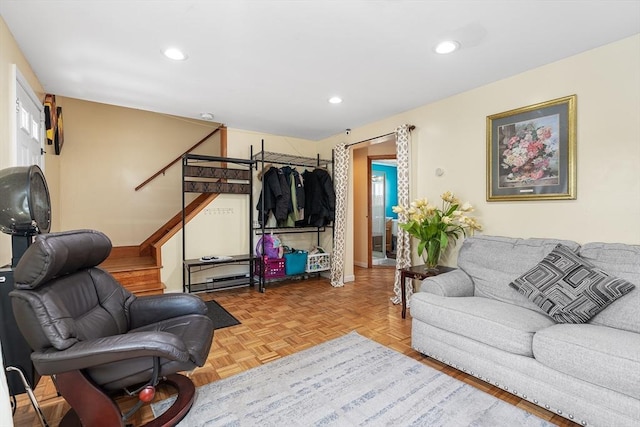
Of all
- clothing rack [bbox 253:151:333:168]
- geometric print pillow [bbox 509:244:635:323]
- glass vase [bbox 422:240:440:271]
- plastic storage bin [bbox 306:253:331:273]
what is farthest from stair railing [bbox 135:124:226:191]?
geometric print pillow [bbox 509:244:635:323]

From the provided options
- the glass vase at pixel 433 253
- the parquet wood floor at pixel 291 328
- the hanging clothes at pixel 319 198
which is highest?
the hanging clothes at pixel 319 198

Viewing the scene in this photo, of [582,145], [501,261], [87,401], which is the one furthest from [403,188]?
[87,401]

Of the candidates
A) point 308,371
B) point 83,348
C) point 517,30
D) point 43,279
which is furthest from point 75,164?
point 517,30

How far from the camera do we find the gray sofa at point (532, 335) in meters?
1.39

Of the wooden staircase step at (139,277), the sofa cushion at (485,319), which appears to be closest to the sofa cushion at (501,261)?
the sofa cushion at (485,319)

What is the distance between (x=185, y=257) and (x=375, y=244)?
4080 mm

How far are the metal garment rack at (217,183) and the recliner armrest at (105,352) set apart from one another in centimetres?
235

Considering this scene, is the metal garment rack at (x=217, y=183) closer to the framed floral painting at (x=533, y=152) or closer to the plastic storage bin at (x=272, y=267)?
the plastic storage bin at (x=272, y=267)

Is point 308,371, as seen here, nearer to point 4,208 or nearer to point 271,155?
point 4,208

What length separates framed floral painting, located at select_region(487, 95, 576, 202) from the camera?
2270 mm

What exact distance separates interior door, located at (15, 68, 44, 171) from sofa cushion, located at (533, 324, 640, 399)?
3522 mm

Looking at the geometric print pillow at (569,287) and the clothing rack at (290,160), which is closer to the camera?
the geometric print pillow at (569,287)

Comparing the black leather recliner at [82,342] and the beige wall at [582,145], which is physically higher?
the beige wall at [582,145]

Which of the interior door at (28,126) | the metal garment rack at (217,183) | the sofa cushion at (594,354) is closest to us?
the sofa cushion at (594,354)
